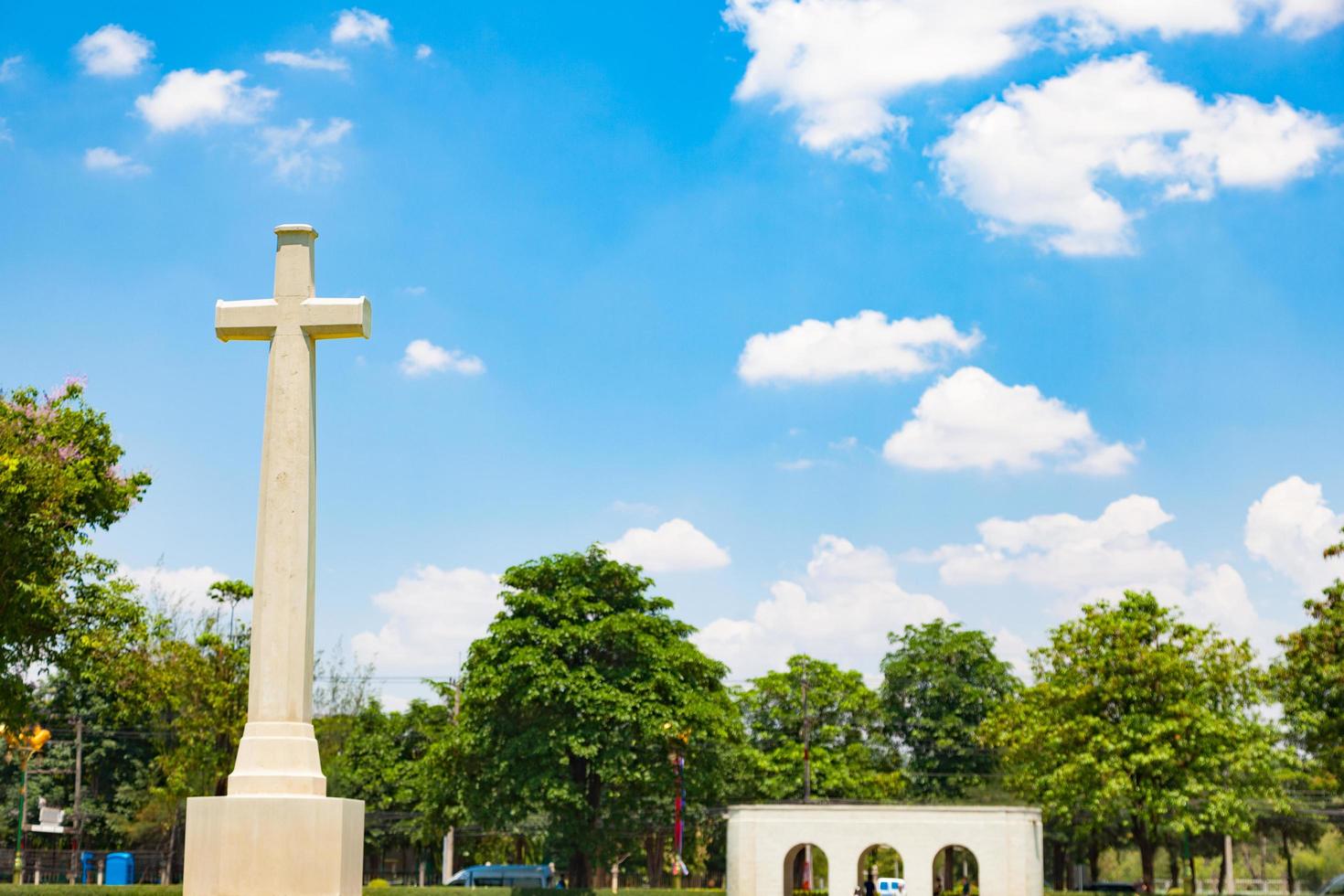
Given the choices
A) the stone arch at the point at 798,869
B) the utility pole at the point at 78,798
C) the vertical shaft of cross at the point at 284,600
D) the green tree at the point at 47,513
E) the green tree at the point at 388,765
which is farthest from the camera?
the green tree at the point at 388,765

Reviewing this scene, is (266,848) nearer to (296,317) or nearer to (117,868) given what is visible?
(296,317)

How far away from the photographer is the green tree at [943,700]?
73562 millimetres

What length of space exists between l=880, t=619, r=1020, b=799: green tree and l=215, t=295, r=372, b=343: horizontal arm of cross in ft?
200

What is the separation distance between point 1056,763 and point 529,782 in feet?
62.6

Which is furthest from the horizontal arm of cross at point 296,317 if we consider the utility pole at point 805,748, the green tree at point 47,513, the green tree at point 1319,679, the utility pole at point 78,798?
the utility pole at point 78,798

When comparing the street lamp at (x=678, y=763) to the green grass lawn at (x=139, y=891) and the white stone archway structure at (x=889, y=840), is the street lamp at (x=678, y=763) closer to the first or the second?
the white stone archway structure at (x=889, y=840)

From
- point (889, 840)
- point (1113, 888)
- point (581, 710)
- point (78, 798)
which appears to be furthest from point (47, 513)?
point (1113, 888)

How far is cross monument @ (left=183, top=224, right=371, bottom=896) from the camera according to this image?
15.0m

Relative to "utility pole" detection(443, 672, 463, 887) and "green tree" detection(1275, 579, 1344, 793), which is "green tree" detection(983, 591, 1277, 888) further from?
"utility pole" detection(443, 672, 463, 887)

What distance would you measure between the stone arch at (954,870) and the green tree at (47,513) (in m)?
35.3

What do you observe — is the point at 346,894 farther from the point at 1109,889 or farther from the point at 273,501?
the point at 1109,889

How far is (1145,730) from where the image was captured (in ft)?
160

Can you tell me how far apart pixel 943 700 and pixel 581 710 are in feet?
105

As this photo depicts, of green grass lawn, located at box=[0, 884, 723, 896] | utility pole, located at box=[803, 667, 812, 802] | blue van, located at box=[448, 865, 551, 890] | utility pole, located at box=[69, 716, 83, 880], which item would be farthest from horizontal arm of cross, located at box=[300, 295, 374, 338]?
utility pole, located at box=[69, 716, 83, 880]
